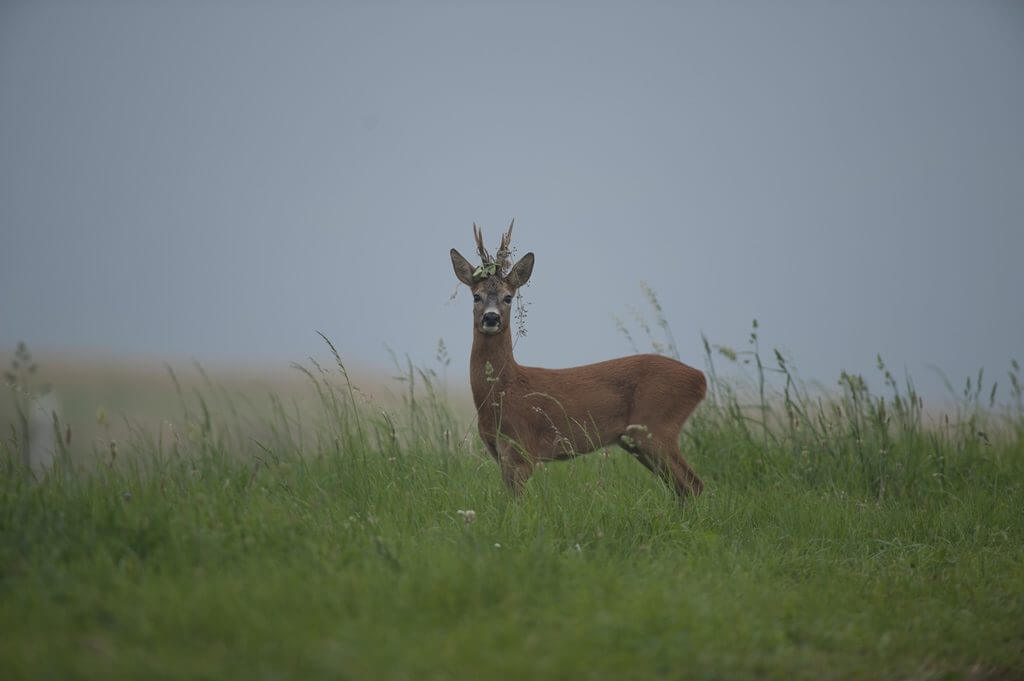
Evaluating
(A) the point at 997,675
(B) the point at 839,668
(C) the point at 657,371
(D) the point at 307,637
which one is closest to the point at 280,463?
(C) the point at 657,371

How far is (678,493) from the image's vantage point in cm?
679

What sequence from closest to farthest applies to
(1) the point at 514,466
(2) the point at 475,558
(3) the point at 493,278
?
(2) the point at 475,558
(1) the point at 514,466
(3) the point at 493,278

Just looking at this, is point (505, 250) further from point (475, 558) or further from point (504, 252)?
point (475, 558)

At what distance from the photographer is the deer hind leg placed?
22.1ft

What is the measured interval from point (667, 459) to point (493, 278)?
1.92 meters

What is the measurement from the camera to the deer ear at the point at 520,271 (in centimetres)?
679

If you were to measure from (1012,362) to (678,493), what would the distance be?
198 inches

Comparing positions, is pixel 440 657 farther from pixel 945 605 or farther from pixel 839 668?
pixel 945 605

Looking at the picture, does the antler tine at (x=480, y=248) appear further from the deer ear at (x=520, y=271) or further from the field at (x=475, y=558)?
the field at (x=475, y=558)

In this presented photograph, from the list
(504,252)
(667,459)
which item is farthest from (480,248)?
(667,459)

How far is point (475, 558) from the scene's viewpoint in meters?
4.42

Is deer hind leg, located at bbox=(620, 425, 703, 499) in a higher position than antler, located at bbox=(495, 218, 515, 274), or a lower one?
lower

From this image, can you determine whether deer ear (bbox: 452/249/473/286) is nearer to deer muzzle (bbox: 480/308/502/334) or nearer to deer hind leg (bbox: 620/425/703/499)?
deer muzzle (bbox: 480/308/502/334)

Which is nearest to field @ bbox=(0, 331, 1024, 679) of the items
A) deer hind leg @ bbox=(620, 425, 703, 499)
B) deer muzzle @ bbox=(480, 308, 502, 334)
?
deer hind leg @ bbox=(620, 425, 703, 499)
